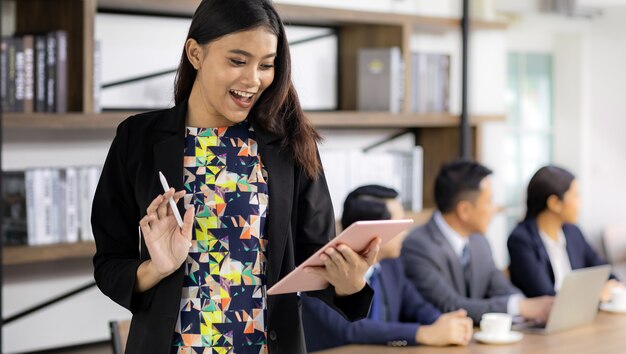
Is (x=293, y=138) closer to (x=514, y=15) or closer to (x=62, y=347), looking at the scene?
(x=62, y=347)

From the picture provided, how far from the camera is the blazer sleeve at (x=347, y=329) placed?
2.87 metres

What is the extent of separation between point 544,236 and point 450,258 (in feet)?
1.92

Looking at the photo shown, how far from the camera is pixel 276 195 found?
164 cm

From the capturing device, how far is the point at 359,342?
115 inches

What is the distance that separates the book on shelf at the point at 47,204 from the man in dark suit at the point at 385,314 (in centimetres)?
94

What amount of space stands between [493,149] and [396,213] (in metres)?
2.01

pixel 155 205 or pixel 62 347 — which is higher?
pixel 155 205

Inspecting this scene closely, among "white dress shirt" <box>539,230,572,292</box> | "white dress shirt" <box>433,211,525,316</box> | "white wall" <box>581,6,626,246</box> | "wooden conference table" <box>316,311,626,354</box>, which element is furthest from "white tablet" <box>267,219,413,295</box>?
"white wall" <box>581,6,626,246</box>

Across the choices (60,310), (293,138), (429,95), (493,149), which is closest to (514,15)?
(493,149)

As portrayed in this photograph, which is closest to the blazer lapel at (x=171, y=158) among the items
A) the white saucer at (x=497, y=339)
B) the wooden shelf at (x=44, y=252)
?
the white saucer at (x=497, y=339)

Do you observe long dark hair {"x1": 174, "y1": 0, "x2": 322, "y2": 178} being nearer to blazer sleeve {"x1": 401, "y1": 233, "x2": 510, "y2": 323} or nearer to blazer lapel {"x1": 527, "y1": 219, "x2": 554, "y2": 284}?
blazer sleeve {"x1": 401, "y1": 233, "x2": 510, "y2": 323}

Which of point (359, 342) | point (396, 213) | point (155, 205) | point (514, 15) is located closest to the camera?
point (155, 205)

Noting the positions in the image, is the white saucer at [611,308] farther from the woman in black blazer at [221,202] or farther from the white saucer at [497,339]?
the woman in black blazer at [221,202]

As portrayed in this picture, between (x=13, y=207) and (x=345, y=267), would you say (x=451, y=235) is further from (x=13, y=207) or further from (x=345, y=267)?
(x=345, y=267)
